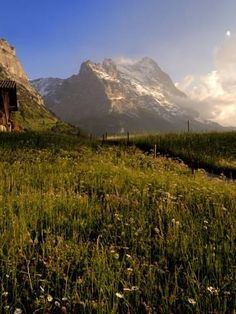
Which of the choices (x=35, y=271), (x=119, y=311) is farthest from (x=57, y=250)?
(x=119, y=311)

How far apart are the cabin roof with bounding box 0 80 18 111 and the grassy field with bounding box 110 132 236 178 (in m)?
16.5

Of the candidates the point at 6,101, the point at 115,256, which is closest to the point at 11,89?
the point at 6,101

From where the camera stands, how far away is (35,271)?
6.19 metres

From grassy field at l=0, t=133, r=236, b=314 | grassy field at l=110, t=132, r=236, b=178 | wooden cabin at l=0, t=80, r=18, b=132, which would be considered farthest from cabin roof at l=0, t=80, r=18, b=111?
grassy field at l=0, t=133, r=236, b=314

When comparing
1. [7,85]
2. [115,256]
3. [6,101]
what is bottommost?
[115,256]

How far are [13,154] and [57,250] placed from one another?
56.4 feet

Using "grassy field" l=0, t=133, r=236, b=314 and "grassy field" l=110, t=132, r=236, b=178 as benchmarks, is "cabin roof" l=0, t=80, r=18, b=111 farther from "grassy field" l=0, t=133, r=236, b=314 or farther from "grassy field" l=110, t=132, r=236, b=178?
"grassy field" l=0, t=133, r=236, b=314

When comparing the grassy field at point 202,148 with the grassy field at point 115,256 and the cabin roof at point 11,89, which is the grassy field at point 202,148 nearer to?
the cabin roof at point 11,89

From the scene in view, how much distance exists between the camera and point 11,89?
171 feet

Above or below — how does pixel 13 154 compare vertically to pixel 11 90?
below

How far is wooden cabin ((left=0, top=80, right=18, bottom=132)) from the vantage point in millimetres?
51625

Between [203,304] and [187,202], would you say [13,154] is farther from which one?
[203,304]

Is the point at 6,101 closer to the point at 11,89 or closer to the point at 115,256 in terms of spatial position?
the point at 11,89

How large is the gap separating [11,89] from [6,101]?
2228 mm
